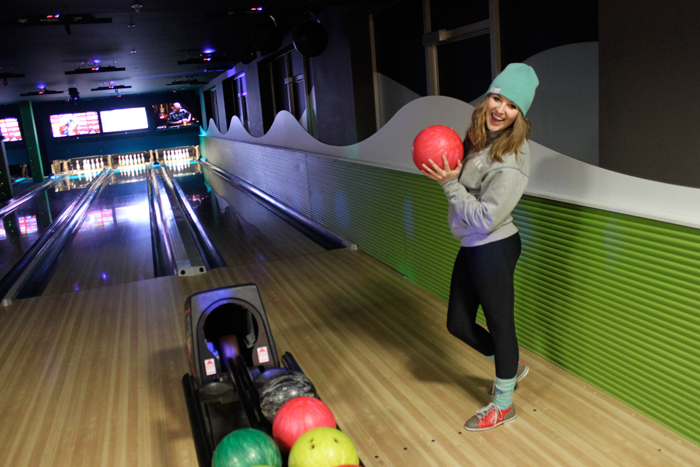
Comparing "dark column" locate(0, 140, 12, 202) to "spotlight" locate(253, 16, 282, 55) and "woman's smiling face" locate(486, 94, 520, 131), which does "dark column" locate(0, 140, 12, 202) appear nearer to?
"spotlight" locate(253, 16, 282, 55)

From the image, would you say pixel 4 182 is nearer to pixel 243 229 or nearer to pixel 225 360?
pixel 243 229

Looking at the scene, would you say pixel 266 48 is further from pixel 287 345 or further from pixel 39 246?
pixel 287 345

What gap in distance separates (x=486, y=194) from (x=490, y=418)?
0.86m

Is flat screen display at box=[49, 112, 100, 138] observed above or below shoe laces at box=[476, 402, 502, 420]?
above

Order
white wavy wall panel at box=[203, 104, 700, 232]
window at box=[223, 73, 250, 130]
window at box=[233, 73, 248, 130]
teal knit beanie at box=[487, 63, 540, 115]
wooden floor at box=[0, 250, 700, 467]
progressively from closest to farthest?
teal knit beanie at box=[487, 63, 540, 115] → white wavy wall panel at box=[203, 104, 700, 232] → wooden floor at box=[0, 250, 700, 467] → window at box=[233, 73, 248, 130] → window at box=[223, 73, 250, 130]

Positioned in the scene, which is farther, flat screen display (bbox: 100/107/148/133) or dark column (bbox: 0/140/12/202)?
flat screen display (bbox: 100/107/148/133)

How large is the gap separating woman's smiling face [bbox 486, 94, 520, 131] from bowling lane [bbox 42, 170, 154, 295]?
3.67 m

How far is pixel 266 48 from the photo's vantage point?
6.60 m

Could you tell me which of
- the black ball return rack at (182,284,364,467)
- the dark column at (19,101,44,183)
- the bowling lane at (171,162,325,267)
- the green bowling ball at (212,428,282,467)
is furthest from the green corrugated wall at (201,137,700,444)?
the dark column at (19,101,44,183)

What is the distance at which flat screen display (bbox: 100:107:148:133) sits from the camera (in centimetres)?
1942

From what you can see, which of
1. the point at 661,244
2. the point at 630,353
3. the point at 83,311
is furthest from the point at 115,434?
the point at 661,244

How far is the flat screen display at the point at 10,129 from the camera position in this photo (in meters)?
18.2

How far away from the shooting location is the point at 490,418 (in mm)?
2047

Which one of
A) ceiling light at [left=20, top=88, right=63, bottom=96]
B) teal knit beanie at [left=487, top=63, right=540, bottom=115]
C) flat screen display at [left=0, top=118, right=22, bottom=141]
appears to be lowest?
teal knit beanie at [left=487, top=63, right=540, bottom=115]
